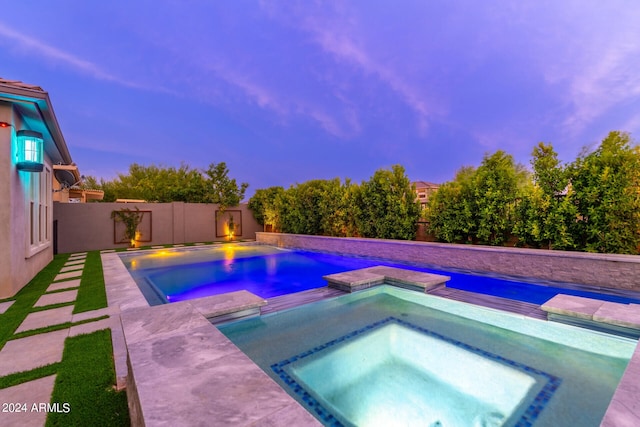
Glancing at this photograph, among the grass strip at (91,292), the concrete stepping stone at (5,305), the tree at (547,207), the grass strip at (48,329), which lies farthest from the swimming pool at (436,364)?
the tree at (547,207)

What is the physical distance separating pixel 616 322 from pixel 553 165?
5753 mm

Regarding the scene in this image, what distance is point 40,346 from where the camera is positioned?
3459 millimetres

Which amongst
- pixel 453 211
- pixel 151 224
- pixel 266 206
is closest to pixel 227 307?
pixel 453 211

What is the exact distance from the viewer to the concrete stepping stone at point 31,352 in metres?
3.00

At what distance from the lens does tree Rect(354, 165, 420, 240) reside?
10805 millimetres

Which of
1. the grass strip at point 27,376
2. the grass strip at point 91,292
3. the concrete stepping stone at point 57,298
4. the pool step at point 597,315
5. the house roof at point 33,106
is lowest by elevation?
the grass strip at point 27,376

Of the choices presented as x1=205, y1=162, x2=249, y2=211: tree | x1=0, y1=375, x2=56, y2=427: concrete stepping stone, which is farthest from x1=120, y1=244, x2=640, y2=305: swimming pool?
x1=205, y1=162, x2=249, y2=211: tree

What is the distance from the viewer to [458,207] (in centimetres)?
933

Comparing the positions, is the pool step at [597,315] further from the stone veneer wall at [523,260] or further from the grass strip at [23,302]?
the grass strip at [23,302]

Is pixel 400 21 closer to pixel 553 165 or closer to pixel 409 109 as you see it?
pixel 409 109

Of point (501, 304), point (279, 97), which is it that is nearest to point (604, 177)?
point (501, 304)

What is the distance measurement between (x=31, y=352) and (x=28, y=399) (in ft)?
4.00

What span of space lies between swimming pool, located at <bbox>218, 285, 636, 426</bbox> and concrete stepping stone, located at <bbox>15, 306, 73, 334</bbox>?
2.74m

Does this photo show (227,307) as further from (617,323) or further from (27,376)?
(617,323)
